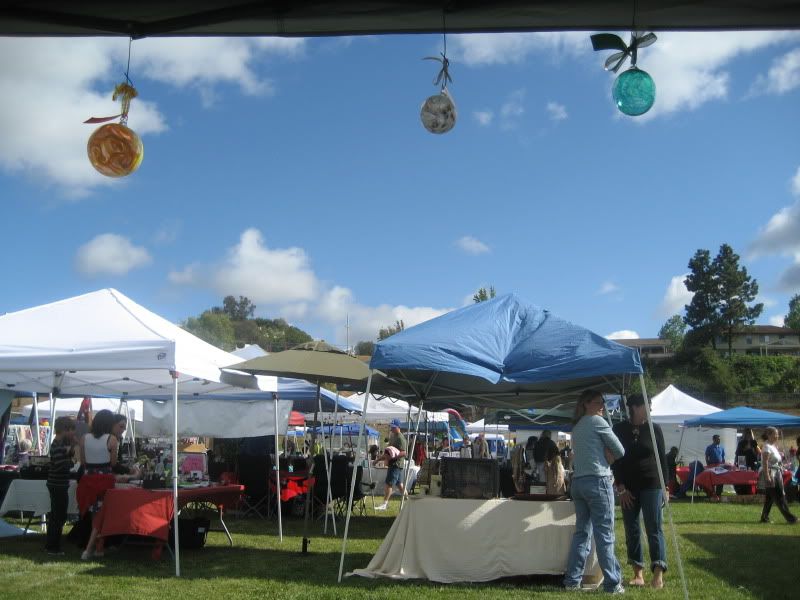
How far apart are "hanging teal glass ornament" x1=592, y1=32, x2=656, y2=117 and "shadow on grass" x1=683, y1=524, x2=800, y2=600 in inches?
196

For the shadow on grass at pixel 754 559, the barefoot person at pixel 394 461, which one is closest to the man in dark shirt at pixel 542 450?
the barefoot person at pixel 394 461

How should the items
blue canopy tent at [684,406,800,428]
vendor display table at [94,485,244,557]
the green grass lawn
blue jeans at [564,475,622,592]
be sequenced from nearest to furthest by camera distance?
1. the green grass lawn
2. blue jeans at [564,475,622,592]
3. vendor display table at [94,485,244,557]
4. blue canopy tent at [684,406,800,428]

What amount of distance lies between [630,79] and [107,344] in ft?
19.7

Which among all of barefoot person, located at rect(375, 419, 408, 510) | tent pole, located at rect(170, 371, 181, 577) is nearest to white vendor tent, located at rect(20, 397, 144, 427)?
barefoot person, located at rect(375, 419, 408, 510)

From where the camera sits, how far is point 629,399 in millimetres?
6941

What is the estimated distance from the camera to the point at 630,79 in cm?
324

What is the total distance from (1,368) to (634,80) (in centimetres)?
660

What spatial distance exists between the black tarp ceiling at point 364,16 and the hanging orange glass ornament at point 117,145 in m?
0.77

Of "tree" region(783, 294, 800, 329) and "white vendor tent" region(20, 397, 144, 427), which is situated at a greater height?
"tree" region(783, 294, 800, 329)

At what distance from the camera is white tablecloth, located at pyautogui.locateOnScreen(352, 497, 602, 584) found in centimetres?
686

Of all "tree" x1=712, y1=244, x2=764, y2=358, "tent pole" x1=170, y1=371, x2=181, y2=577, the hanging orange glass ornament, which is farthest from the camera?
"tree" x1=712, y1=244, x2=764, y2=358

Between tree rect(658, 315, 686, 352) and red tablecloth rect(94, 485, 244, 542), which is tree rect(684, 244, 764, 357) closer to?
tree rect(658, 315, 686, 352)

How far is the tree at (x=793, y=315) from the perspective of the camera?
10694 centimetres

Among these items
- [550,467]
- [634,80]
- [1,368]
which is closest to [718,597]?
[550,467]
